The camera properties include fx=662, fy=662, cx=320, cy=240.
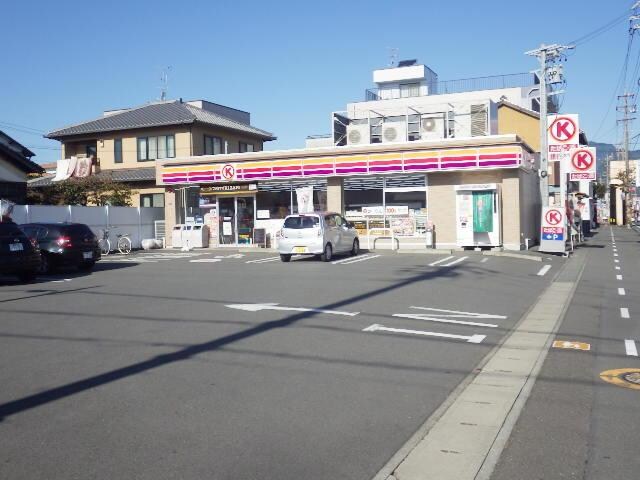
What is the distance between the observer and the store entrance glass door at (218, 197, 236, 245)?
3064 centimetres

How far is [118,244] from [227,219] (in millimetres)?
5048

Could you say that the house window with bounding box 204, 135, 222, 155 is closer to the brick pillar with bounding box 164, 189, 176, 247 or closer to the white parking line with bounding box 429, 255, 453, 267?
the brick pillar with bounding box 164, 189, 176, 247

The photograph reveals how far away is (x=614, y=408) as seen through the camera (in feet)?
19.6

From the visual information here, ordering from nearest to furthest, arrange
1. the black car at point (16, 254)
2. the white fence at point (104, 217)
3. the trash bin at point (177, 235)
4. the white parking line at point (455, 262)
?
the black car at point (16, 254), the white parking line at point (455, 262), the white fence at point (104, 217), the trash bin at point (177, 235)

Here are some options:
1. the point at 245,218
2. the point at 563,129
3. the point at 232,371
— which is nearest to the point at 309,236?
the point at 245,218

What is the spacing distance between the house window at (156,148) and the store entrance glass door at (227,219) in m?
8.92

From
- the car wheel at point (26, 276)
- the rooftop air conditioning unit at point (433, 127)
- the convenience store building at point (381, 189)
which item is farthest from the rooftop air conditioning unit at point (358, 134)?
the car wheel at point (26, 276)

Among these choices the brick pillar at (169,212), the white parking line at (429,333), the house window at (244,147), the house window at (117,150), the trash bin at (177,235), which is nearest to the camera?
the white parking line at (429,333)

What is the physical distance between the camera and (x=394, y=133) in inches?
1198

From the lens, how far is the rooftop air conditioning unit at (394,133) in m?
30.3

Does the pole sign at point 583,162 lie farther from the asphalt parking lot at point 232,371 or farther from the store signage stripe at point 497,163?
the asphalt parking lot at point 232,371

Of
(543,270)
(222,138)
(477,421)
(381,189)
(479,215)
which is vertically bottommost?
(477,421)

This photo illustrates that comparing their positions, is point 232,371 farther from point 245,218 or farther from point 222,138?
point 222,138

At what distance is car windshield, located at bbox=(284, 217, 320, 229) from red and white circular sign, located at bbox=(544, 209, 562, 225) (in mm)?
8805
